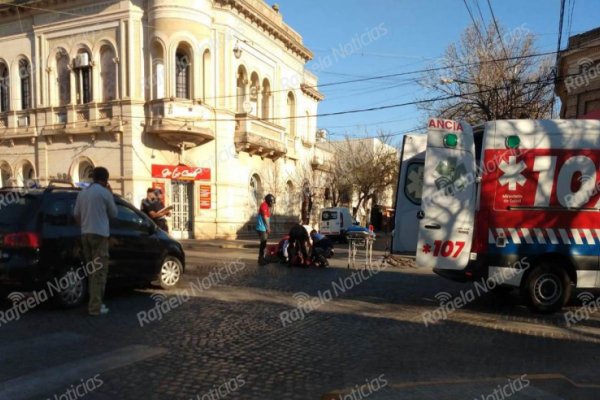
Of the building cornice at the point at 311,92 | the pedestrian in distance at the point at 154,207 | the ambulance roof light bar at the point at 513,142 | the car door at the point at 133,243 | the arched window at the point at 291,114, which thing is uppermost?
the building cornice at the point at 311,92

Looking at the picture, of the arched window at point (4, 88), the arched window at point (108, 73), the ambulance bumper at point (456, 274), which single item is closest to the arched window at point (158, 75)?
the arched window at point (108, 73)

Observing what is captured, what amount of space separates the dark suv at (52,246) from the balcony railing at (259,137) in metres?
17.1

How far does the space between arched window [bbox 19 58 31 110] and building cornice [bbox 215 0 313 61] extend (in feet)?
37.8

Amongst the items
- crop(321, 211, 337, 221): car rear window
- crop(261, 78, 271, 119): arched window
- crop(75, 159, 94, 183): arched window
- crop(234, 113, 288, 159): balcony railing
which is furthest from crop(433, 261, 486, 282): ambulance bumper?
crop(261, 78, 271, 119): arched window

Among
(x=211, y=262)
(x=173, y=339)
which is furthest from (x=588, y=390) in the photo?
(x=211, y=262)

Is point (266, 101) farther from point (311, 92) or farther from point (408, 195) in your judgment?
point (408, 195)

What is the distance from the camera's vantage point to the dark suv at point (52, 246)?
6.62 meters

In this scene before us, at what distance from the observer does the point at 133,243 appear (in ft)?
26.1

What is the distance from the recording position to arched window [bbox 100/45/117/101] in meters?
23.4

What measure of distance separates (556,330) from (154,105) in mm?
20322

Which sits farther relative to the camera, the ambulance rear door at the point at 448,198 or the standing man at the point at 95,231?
the ambulance rear door at the point at 448,198

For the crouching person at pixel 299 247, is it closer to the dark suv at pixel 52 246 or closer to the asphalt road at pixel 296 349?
the asphalt road at pixel 296 349

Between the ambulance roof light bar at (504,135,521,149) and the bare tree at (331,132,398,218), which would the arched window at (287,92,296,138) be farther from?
the ambulance roof light bar at (504,135,521,149)

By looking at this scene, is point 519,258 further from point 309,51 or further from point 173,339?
point 309,51
